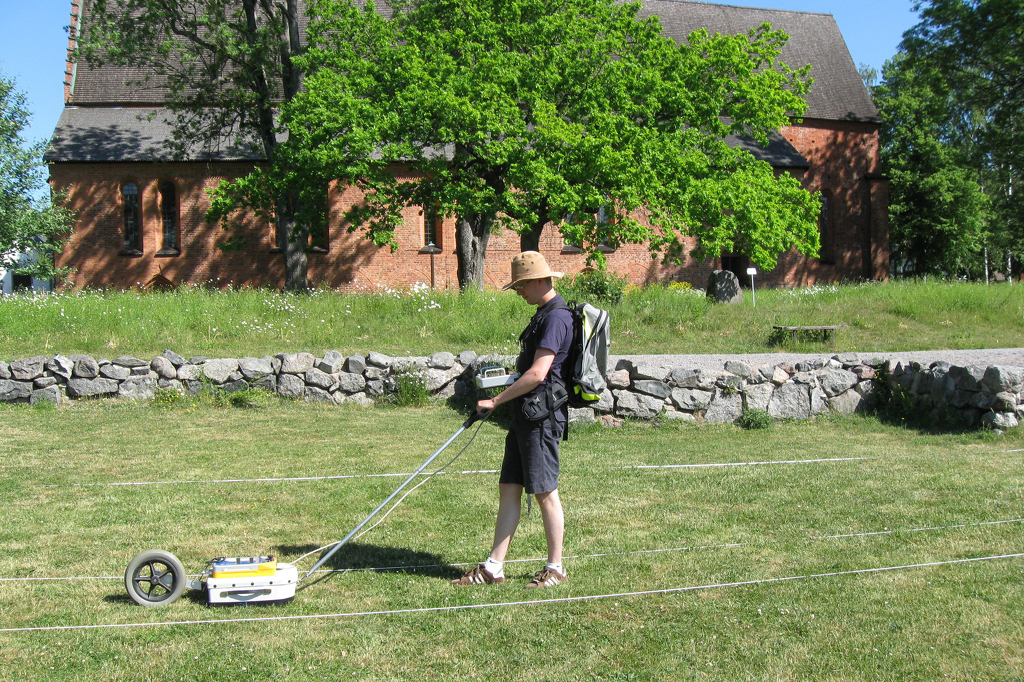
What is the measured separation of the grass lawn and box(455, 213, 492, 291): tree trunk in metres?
14.8

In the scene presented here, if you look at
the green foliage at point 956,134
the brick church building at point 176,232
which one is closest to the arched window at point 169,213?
the brick church building at point 176,232

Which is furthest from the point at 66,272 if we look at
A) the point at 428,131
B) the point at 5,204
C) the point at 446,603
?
the point at 446,603

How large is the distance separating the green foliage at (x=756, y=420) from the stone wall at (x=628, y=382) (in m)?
0.21

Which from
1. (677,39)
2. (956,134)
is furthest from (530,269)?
(956,134)

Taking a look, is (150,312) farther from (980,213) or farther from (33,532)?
(980,213)

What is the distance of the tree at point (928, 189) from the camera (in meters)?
39.6

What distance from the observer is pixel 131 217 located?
32.7 meters

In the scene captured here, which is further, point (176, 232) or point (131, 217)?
point (176, 232)

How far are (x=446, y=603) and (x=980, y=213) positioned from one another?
4366 cm

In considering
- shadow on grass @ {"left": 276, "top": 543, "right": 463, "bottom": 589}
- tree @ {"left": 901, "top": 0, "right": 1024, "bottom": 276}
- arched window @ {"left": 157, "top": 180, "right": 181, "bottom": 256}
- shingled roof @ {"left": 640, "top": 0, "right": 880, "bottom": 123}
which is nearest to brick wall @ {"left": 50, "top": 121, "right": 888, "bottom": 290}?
arched window @ {"left": 157, "top": 180, "right": 181, "bottom": 256}

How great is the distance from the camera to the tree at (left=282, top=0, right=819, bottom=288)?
20953mm

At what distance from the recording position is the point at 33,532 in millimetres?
6188

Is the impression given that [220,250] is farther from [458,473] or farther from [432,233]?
[458,473]

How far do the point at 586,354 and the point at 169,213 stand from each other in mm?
31762
